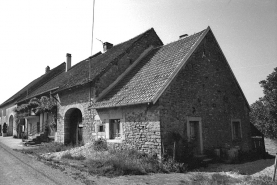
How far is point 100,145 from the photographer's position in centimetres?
1089

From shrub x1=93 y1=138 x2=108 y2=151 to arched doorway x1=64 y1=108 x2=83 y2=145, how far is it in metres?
3.59

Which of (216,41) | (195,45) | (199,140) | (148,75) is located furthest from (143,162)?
(216,41)

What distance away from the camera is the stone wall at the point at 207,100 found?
30.7 feet

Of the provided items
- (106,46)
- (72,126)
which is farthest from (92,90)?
(106,46)

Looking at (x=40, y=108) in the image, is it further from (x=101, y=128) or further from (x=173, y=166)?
(x=173, y=166)

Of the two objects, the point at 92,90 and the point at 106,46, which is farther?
the point at 106,46

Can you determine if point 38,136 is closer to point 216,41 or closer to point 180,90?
point 180,90

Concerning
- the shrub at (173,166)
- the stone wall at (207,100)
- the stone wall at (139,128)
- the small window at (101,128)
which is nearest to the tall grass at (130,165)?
the shrub at (173,166)

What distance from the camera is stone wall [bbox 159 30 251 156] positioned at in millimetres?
9352

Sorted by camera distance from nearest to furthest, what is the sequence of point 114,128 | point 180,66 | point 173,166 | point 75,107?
1. point 173,166
2. point 180,66
3. point 114,128
4. point 75,107

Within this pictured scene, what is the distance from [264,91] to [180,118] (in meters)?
23.7

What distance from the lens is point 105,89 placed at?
12.5m

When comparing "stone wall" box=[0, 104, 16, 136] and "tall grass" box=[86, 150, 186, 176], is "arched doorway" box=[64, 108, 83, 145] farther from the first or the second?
"stone wall" box=[0, 104, 16, 136]

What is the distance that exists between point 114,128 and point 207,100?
17.3 feet
